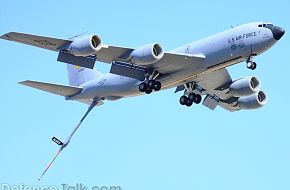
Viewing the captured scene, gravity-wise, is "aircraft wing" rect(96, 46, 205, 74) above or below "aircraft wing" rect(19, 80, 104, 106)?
above

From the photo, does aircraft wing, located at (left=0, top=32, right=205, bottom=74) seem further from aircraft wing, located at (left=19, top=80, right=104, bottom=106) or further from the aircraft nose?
the aircraft nose

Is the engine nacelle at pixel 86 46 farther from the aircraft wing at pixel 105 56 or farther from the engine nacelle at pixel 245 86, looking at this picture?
the engine nacelle at pixel 245 86

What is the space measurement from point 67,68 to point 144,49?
14151 mm

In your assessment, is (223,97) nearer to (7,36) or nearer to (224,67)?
(224,67)

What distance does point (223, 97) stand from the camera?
5744cm

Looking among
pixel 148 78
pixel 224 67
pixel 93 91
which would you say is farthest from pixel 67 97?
pixel 224 67

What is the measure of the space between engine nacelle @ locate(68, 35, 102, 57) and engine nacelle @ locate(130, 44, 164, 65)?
95.6 inches

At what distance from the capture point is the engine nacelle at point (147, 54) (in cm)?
4838

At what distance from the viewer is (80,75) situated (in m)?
59.1

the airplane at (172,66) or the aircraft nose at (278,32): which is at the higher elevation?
the aircraft nose at (278,32)

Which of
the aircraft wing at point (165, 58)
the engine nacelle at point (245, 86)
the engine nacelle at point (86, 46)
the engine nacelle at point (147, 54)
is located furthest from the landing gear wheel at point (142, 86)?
the engine nacelle at point (245, 86)

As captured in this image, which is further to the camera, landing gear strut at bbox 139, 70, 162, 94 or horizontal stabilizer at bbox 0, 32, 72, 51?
landing gear strut at bbox 139, 70, 162, 94

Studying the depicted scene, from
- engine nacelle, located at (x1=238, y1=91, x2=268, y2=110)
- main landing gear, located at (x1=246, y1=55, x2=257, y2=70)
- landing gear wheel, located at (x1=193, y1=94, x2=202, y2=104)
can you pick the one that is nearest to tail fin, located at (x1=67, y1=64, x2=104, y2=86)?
landing gear wheel, located at (x1=193, y1=94, x2=202, y2=104)

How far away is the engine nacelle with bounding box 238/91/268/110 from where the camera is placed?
185 ft
